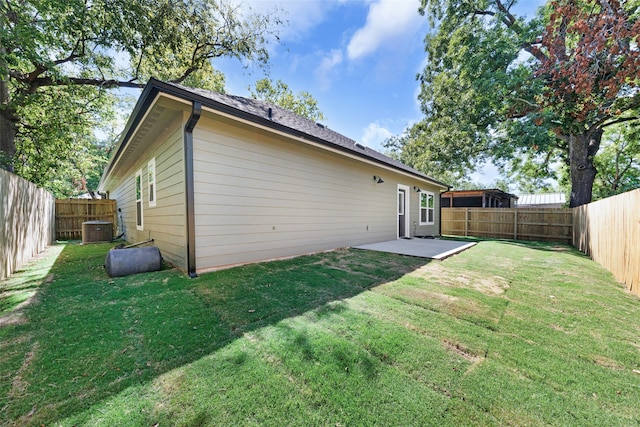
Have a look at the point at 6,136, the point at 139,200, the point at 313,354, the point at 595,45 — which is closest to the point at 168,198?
the point at 139,200

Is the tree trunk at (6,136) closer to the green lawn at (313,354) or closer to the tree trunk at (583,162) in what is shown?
the green lawn at (313,354)

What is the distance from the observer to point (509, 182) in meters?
42.8

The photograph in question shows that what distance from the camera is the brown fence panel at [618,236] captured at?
140 inches

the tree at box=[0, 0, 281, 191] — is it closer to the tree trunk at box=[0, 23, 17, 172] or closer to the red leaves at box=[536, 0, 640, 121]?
the tree trunk at box=[0, 23, 17, 172]

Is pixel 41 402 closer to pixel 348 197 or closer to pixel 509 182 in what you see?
pixel 348 197

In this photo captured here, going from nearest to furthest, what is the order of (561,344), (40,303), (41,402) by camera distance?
(41,402) < (561,344) < (40,303)

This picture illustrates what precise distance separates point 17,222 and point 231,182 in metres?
4.28

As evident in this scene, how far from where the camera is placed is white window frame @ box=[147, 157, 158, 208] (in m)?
5.55

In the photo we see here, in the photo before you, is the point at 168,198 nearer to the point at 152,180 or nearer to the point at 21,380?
the point at 152,180

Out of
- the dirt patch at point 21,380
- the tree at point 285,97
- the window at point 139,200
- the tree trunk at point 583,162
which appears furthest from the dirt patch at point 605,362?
the tree at point 285,97

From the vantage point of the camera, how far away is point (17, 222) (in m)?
4.61

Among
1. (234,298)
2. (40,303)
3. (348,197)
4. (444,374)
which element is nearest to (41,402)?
(234,298)

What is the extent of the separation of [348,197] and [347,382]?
588 centimetres

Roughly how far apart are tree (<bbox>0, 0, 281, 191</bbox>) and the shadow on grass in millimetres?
5813
